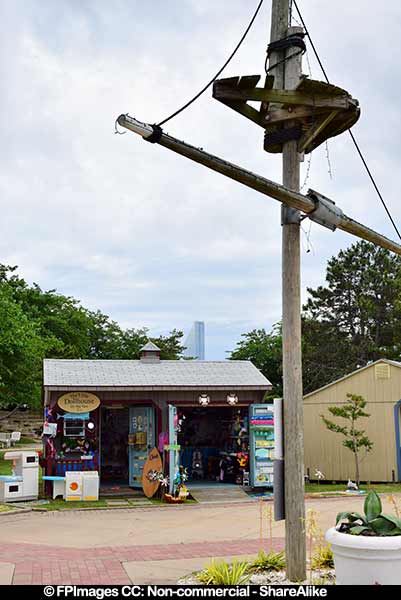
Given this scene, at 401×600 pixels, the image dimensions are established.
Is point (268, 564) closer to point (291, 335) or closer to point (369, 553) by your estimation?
point (369, 553)

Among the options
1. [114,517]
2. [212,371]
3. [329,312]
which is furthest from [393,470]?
[329,312]

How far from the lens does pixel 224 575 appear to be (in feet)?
21.0

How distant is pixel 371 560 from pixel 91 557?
4.50m

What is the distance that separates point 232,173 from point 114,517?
9.02 metres

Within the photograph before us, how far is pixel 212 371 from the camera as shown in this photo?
706 inches

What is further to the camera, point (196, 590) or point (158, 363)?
point (158, 363)

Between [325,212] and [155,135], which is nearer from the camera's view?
[155,135]

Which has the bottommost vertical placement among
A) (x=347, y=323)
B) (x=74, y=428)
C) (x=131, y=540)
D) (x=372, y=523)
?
(x=131, y=540)

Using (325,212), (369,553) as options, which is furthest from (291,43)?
(369,553)

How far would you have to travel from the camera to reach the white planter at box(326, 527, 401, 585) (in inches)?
199

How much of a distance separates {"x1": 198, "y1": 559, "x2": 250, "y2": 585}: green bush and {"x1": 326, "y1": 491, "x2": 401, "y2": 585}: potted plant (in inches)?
53.7

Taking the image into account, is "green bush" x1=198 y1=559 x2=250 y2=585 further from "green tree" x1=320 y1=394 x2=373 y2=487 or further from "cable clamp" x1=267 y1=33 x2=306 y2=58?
"green tree" x1=320 y1=394 x2=373 y2=487

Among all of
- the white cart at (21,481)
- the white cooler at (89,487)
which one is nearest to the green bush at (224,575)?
the white cooler at (89,487)

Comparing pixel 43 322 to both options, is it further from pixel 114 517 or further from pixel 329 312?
pixel 114 517
